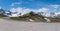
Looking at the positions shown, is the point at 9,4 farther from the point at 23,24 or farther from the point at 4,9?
the point at 23,24

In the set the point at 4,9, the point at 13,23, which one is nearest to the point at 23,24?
the point at 13,23

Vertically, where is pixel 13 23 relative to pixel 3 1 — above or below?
below

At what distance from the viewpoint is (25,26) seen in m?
3.69

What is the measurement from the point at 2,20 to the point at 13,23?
19 cm

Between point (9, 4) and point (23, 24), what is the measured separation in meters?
0.41

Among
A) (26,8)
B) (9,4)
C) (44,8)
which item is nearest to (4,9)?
(9,4)

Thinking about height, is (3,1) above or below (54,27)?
above

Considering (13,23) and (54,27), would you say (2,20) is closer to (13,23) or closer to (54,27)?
(13,23)

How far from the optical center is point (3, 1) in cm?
371

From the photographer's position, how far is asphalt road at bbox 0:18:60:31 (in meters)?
Answer: 3.64

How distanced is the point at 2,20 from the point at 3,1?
317mm

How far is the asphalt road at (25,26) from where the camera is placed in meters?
3.64

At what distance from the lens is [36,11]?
3.76m

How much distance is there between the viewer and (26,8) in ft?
12.3
